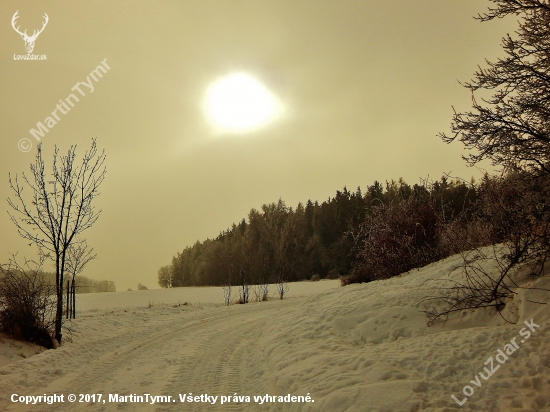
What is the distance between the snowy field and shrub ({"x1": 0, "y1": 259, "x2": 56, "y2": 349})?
0.63m

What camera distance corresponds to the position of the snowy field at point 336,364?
4.44 metres

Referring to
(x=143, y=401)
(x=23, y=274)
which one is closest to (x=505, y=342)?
(x=143, y=401)

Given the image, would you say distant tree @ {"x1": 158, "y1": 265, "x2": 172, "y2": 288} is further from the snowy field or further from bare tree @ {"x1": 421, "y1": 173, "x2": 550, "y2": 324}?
bare tree @ {"x1": 421, "y1": 173, "x2": 550, "y2": 324}

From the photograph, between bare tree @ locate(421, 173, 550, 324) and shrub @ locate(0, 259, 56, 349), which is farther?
shrub @ locate(0, 259, 56, 349)

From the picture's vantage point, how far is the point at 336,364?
6.02 metres

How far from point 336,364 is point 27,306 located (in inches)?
391

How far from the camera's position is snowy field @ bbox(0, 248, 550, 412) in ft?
14.6

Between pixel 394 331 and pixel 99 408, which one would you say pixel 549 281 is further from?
pixel 99 408

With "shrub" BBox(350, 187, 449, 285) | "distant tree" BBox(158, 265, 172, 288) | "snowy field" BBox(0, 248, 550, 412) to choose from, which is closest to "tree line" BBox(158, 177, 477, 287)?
"distant tree" BBox(158, 265, 172, 288)

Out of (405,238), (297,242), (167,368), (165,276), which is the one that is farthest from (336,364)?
(165,276)

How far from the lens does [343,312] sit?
894 cm

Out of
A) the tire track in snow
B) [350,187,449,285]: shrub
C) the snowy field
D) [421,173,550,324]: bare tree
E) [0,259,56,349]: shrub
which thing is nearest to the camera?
the snowy field

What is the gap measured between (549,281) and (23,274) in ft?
46.6


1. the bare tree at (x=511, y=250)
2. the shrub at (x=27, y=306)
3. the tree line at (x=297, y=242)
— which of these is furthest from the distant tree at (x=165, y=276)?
the bare tree at (x=511, y=250)
